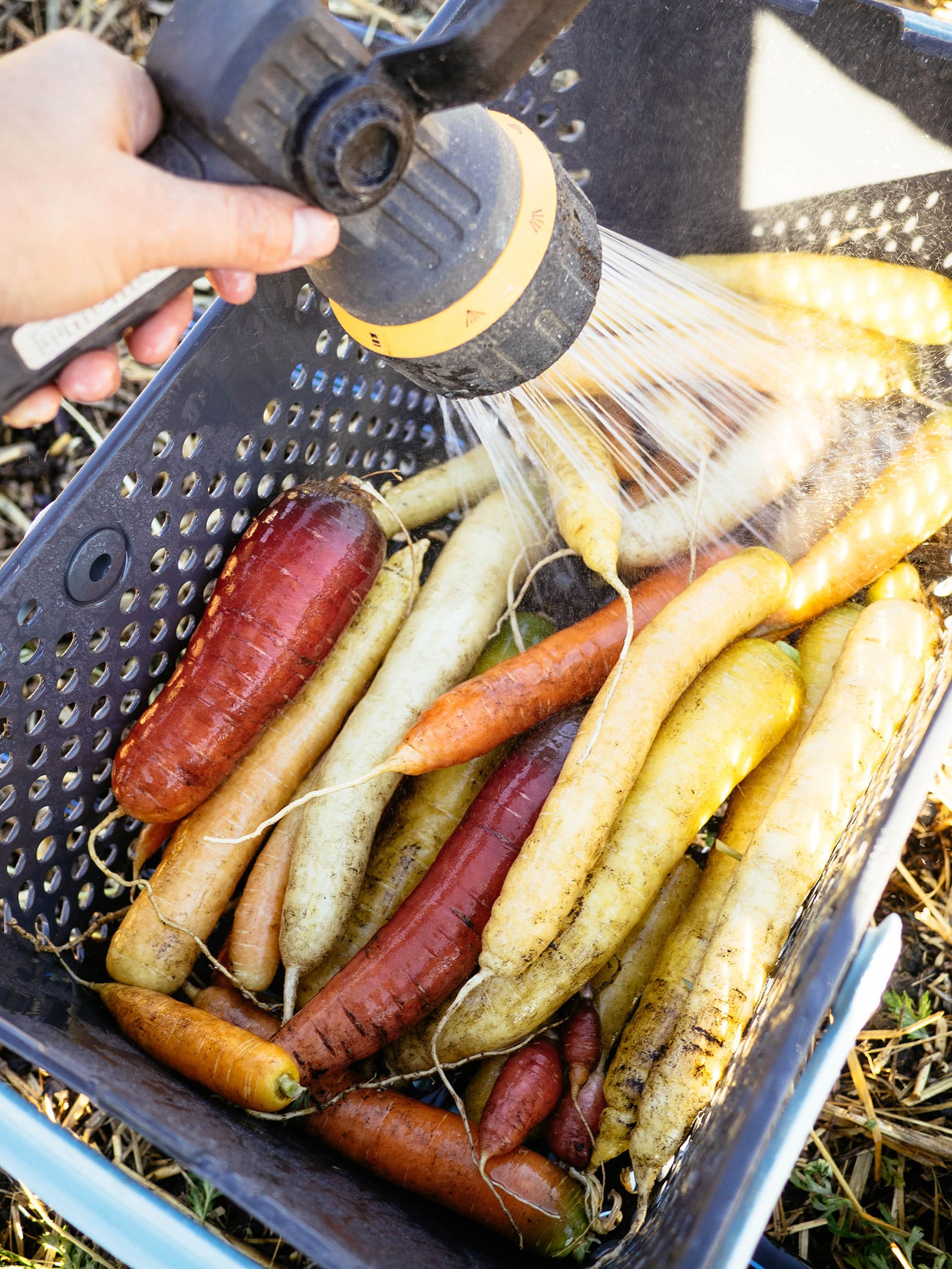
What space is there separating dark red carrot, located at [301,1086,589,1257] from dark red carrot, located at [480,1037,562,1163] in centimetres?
4

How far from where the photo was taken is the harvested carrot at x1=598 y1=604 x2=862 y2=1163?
105 cm

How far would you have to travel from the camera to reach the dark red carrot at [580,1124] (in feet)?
3.58

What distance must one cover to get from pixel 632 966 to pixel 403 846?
1.12 feet

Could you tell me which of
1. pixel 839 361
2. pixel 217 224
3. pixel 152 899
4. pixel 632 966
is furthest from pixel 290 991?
pixel 839 361

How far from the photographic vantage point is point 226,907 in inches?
51.5

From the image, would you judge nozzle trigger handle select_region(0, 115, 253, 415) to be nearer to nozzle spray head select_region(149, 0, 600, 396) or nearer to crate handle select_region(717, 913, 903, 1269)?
nozzle spray head select_region(149, 0, 600, 396)

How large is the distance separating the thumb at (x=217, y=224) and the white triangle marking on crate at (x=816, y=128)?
32.7 inches

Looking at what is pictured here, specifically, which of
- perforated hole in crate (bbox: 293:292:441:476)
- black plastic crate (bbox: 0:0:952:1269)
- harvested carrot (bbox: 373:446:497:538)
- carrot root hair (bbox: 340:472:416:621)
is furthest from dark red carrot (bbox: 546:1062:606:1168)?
perforated hole in crate (bbox: 293:292:441:476)

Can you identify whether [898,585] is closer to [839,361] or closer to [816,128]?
[839,361]

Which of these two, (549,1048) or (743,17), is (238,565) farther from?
(743,17)

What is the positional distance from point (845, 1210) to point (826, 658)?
0.76m

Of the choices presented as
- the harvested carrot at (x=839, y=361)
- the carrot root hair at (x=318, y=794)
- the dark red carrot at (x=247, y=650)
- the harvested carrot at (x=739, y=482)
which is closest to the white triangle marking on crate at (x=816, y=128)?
the harvested carrot at (x=839, y=361)

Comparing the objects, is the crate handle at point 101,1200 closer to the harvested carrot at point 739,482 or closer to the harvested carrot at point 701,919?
the harvested carrot at point 701,919

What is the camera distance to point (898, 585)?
129 cm
